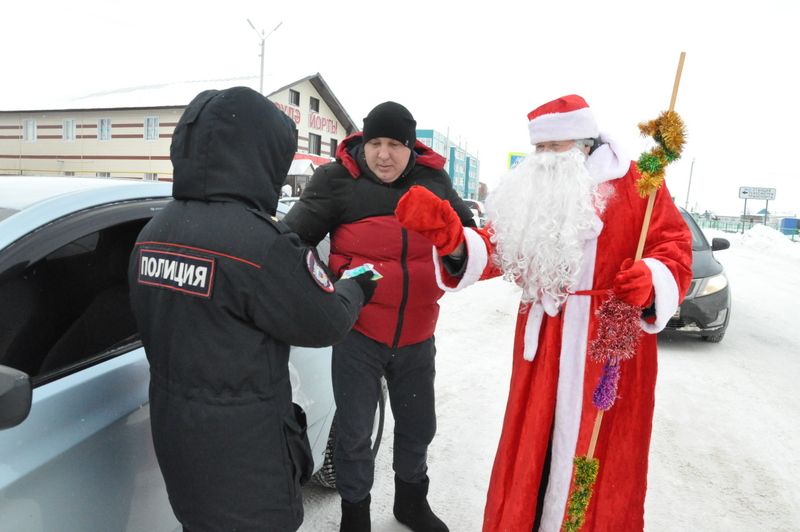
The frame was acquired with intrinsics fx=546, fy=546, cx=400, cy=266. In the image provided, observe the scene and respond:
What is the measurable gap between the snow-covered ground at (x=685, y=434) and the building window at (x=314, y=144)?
24.9 meters

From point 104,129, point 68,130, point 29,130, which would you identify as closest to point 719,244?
point 104,129

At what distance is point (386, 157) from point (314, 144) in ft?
96.2

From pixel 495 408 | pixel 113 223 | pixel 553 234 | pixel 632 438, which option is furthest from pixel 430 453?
pixel 113 223

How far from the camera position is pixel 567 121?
6.53 ft

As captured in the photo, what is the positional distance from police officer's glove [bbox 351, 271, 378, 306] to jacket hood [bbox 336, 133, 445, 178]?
698 millimetres

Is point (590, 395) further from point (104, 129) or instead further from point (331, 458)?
point (104, 129)

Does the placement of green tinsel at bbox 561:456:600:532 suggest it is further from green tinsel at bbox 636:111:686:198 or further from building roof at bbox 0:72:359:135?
building roof at bbox 0:72:359:135

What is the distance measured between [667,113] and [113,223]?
181 cm

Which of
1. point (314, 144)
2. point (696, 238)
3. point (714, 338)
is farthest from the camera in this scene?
point (314, 144)

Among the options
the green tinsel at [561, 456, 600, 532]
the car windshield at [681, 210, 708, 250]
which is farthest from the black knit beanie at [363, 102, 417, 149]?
the car windshield at [681, 210, 708, 250]

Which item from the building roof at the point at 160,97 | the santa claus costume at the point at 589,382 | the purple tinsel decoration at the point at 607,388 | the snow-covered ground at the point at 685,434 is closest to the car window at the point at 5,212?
the santa claus costume at the point at 589,382

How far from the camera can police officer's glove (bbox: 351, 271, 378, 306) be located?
1713 millimetres

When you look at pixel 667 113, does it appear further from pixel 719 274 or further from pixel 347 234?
pixel 719 274

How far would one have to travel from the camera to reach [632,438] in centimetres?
193
